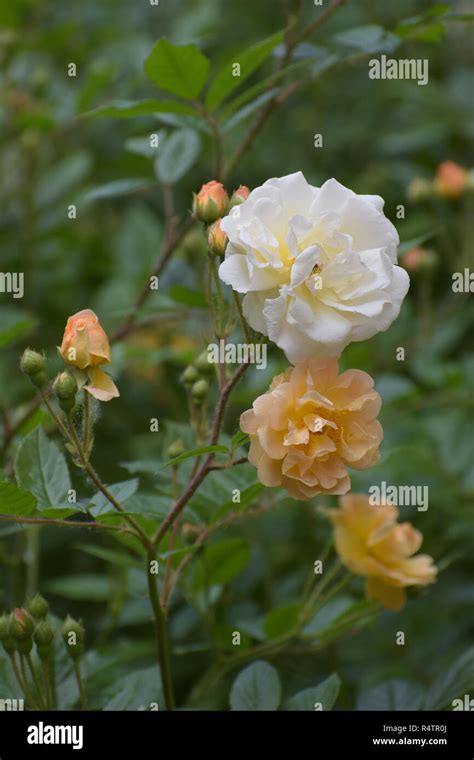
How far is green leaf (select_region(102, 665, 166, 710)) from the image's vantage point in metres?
0.94

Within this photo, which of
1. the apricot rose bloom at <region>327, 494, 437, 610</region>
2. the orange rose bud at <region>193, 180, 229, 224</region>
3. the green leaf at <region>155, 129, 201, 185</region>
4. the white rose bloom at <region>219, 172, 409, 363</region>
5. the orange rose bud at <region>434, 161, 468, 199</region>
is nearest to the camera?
the white rose bloom at <region>219, 172, 409, 363</region>

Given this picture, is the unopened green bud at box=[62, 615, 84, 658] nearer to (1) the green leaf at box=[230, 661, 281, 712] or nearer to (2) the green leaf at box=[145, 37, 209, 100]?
(1) the green leaf at box=[230, 661, 281, 712]

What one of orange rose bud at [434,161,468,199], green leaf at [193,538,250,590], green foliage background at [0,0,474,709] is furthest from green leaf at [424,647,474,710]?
orange rose bud at [434,161,468,199]

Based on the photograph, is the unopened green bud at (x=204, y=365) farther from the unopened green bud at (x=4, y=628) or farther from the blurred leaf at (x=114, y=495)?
the unopened green bud at (x=4, y=628)

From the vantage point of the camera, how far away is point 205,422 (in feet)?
3.16

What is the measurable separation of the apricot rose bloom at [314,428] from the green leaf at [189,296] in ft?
1.16

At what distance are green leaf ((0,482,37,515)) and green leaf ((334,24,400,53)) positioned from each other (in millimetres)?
623

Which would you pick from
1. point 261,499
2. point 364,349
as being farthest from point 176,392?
point 261,499

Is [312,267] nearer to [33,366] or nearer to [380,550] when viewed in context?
[33,366]

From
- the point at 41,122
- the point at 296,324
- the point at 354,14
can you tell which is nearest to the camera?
the point at 296,324

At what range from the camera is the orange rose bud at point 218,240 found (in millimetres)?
806

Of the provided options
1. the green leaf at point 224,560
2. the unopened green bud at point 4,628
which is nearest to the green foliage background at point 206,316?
the green leaf at point 224,560
